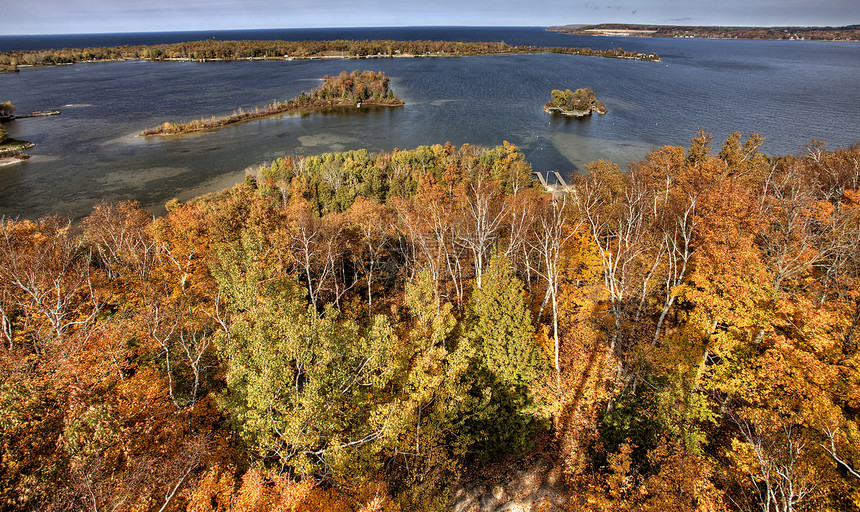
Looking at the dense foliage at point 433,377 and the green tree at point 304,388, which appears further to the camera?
the green tree at point 304,388

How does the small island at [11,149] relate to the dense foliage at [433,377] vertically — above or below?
above

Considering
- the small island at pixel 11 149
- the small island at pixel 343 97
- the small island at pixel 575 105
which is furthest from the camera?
the small island at pixel 343 97

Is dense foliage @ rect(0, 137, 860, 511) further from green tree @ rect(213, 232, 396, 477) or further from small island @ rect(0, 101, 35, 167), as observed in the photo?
small island @ rect(0, 101, 35, 167)

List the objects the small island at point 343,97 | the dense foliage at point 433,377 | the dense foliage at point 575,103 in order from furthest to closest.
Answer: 1. the small island at point 343,97
2. the dense foliage at point 575,103
3. the dense foliage at point 433,377

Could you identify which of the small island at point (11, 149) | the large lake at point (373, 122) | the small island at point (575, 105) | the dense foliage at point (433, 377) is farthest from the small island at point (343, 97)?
the dense foliage at point (433, 377)

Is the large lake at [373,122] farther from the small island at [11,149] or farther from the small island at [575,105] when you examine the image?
the small island at [575,105]

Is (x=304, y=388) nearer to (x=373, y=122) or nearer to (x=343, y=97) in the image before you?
(x=373, y=122)

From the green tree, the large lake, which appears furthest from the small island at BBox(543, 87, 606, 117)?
the green tree

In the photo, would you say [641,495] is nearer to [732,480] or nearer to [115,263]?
[732,480]
